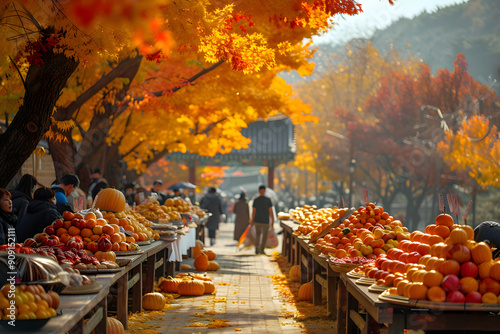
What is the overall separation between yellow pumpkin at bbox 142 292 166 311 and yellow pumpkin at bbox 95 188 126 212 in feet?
5.35

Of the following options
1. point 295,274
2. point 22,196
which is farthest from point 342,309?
point 295,274

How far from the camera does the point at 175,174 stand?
53156mm

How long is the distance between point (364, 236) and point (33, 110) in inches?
173

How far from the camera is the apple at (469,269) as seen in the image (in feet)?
18.5

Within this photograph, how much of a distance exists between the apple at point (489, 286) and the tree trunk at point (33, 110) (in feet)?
A: 17.3

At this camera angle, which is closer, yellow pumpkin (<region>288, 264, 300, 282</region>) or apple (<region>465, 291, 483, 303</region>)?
apple (<region>465, 291, 483, 303</region>)

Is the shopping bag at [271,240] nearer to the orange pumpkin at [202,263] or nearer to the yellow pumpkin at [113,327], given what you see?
the orange pumpkin at [202,263]

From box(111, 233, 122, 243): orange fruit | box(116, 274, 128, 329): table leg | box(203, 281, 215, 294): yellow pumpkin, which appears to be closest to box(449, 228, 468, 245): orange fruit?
box(116, 274, 128, 329): table leg

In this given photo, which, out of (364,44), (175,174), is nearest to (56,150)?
(175,174)

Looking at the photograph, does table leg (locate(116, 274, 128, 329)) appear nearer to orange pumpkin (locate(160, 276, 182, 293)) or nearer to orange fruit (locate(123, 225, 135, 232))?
orange fruit (locate(123, 225, 135, 232))

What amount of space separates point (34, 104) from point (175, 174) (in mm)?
45061

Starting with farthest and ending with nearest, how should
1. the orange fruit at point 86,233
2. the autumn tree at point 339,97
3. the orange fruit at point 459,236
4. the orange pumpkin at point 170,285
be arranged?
the autumn tree at point 339,97, the orange pumpkin at point 170,285, the orange fruit at point 86,233, the orange fruit at point 459,236

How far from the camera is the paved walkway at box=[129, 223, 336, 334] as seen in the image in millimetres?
8641

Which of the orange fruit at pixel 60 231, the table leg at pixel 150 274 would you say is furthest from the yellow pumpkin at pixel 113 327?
the table leg at pixel 150 274
